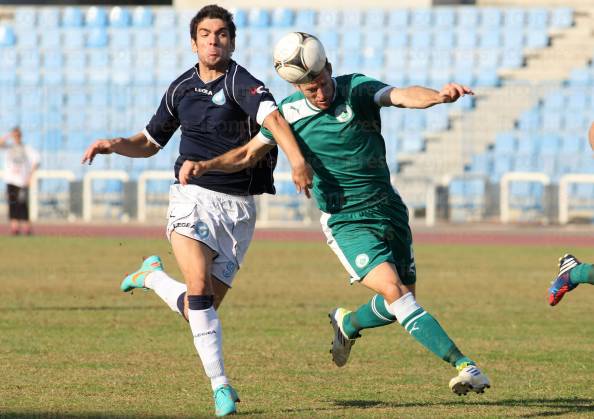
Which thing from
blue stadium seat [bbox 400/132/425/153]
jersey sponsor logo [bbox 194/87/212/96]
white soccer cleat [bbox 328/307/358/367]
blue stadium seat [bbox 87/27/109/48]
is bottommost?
blue stadium seat [bbox 400/132/425/153]

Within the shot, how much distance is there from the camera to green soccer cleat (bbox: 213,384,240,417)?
21.8ft

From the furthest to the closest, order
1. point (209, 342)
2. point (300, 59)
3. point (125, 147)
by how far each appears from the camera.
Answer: point (125, 147)
point (209, 342)
point (300, 59)

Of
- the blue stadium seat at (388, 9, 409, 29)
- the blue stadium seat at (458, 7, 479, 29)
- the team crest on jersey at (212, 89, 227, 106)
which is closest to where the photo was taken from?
the team crest on jersey at (212, 89, 227, 106)

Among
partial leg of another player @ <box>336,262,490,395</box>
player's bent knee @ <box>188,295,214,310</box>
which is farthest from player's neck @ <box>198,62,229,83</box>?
partial leg of another player @ <box>336,262,490,395</box>

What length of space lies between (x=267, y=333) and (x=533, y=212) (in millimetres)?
19163

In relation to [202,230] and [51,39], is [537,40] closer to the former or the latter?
[51,39]

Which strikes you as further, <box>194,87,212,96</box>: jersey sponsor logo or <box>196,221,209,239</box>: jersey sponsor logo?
<box>194,87,212,96</box>: jersey sponsor logo

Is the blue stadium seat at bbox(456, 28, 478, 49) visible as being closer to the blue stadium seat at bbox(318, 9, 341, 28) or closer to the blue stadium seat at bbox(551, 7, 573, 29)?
the blue stadium seat at bbox(551, 7, 573, 29)

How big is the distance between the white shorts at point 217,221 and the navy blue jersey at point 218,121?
7 centimetres

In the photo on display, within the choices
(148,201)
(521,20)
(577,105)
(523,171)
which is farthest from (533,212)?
(148,201)

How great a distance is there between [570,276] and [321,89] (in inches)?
114

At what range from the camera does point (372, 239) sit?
23.1 ft

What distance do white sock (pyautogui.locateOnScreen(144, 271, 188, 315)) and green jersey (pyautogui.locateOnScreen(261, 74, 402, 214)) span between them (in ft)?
4.17

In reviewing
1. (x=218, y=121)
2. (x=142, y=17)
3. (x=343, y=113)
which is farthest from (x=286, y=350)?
(x=142, y=17)
